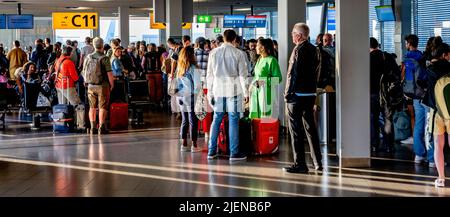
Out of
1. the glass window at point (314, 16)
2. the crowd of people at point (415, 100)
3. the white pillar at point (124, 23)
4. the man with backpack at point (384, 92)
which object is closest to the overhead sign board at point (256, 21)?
A: the glass window at point (314, 16)

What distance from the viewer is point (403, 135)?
12570 millimetres

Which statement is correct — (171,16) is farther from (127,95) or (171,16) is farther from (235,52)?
(235,52)

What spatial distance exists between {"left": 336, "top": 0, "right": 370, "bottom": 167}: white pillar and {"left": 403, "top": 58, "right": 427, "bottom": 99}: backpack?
621 mm

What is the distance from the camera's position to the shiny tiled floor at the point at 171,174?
8.38 meters

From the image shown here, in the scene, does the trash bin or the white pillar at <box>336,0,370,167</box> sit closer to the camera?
the white pillar at <box>336,0,370,167</box>

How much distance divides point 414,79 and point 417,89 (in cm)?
17

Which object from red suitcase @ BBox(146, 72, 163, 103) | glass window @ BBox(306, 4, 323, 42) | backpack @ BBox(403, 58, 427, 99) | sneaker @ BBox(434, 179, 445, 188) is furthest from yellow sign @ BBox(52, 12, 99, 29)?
sneaker @ BBox(434, 179, 445, 188)

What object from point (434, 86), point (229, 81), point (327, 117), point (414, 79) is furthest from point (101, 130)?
point (434, 86)

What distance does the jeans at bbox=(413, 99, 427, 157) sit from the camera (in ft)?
33.1

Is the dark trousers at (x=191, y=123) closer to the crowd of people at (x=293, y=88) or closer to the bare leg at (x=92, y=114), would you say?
the crowd of people at (x=293, y=88)

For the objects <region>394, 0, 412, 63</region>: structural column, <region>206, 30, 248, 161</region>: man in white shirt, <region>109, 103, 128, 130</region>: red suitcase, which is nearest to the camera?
<region>206, 30, 248, 161</region>: man in white shirt

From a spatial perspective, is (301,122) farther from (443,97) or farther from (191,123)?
(191,123)

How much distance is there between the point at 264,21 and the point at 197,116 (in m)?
25.8

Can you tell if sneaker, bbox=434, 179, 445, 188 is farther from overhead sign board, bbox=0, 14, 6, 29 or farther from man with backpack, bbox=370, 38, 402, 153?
overhead sign board, bbox=0, 14, 6, 29
